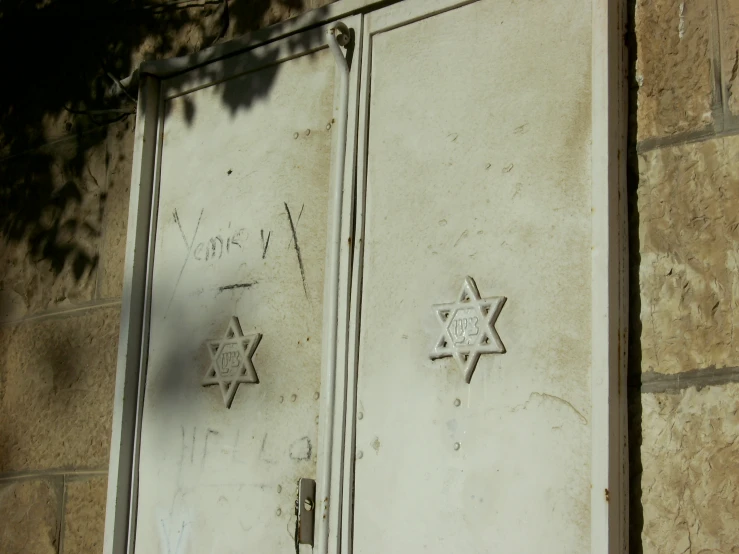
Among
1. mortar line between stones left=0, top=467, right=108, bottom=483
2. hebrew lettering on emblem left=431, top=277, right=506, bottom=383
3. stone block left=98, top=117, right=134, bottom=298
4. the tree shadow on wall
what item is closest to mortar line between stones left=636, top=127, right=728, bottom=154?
hebrew lettering on emblem left=431, top=277, right=506, bottom=383

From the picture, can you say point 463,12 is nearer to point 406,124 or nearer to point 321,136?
point 406,124

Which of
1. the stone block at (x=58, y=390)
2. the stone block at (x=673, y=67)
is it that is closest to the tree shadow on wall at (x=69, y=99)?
the stone block at (x=58, y=390)

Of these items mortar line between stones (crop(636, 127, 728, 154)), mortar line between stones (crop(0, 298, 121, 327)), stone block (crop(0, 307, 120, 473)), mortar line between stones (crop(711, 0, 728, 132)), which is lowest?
stone block (crop(0, 307, 120, 473))

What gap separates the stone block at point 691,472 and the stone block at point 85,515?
5.64 ft

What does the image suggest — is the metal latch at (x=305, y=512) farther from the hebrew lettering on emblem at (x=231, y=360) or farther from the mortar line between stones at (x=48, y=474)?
the mortar line between stones at (x=48, y=474)

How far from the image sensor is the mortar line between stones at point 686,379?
84.0 inches

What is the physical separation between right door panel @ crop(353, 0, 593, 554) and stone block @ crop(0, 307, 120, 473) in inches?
41.9

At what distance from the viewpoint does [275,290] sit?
9.46ft

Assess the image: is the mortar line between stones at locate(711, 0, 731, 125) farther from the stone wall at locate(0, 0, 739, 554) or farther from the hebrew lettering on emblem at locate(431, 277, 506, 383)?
the hebrew lettering on emblem at locate(431, 277, 506, 383)

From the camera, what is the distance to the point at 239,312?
2955 millimetres

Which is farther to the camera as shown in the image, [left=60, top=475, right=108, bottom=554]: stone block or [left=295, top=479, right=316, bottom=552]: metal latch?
[left=60, top=475, right=108, bottom=554]: stone block

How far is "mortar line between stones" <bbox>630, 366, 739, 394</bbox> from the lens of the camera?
7.00 ft

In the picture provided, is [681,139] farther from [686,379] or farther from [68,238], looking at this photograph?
[68,238]

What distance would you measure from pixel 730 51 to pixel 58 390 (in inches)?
90.0
